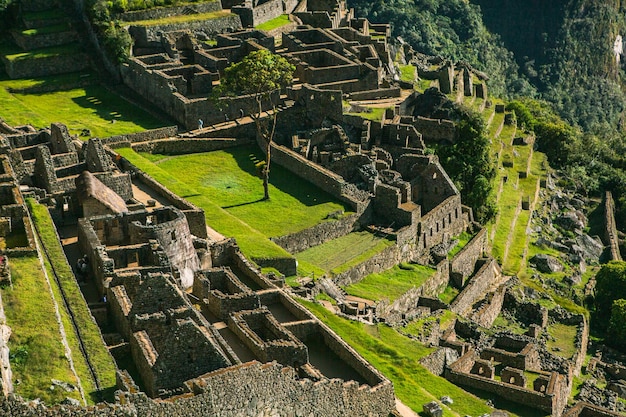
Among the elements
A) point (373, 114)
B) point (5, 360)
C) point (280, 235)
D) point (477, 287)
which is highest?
point (5, 360)

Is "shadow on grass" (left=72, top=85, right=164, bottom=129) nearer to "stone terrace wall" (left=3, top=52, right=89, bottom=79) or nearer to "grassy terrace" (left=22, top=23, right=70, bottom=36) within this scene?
"stone terrace wall" (left=3, top=52, right=89, bottom=79)

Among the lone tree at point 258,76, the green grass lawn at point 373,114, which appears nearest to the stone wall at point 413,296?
the lone tree at point 258,76

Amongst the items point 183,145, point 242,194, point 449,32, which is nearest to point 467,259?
point 242,194

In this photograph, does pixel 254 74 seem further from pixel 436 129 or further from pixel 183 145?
pixel 436 129

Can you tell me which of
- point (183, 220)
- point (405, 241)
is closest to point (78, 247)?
point (183, 220)

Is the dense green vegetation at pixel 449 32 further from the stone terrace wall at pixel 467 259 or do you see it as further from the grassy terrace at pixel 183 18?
the stone terrace wall at pixel 467 259

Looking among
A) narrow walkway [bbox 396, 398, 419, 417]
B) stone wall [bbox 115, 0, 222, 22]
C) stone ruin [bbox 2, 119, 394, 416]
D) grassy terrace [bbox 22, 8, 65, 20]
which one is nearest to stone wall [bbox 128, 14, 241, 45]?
stone wall [bbox 115, 0, 222, 22]
